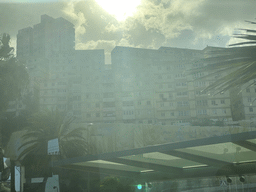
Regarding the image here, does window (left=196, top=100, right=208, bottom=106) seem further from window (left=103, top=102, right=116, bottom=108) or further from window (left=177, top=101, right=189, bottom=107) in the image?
window (left=103, top=102, right=116, bottom=108)

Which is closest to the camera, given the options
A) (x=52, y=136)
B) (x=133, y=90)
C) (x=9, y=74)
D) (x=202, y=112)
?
(x=52, y=136)

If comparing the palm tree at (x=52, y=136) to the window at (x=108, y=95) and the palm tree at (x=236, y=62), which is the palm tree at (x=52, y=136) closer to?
the palm tree at (x=236, y=62)

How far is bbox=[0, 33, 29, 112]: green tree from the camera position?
44.7 m

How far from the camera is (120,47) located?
7969 centimetres

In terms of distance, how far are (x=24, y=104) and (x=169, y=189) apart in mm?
77656

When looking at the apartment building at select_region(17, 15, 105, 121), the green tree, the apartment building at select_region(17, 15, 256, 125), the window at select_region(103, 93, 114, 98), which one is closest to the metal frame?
the green tree

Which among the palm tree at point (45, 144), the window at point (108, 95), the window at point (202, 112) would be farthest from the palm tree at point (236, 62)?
the window at point (108, 95)

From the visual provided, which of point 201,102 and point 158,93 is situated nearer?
point 201,102

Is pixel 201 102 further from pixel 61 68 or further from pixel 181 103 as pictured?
pixel 61 68

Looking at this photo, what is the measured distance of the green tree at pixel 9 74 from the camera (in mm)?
44656

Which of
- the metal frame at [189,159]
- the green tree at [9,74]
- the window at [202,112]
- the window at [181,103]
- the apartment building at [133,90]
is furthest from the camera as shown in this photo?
the window at [181,103]

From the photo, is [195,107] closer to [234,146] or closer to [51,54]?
[51,54]

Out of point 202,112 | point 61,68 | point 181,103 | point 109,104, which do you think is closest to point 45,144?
point 109,104

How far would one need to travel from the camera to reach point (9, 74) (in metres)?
44.8
